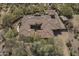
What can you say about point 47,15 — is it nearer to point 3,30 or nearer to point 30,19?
point 30,19

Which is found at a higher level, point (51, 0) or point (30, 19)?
point (51, 0)

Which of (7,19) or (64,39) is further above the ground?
(7,19)

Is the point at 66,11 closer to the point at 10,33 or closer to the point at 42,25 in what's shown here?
the point at 42,25

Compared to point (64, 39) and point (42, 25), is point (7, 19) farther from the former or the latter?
point (64, 39)

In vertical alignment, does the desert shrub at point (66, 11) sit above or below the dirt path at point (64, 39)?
above

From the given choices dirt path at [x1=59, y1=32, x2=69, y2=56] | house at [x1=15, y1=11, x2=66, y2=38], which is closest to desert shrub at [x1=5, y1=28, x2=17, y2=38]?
house at [x1=15, y1=11, x2=66, y2=38]

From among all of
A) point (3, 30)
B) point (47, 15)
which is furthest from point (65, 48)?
point (3, 30)

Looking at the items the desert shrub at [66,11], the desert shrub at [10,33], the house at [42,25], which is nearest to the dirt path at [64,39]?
the house at [42,25]

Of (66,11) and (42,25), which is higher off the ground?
(66,11)

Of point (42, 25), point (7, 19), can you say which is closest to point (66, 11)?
point (42, 25)

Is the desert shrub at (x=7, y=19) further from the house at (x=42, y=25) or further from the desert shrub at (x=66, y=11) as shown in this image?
the desert shrub at (x=66, y=11)

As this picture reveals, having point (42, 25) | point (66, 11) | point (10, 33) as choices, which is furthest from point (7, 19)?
point (66, 11)
